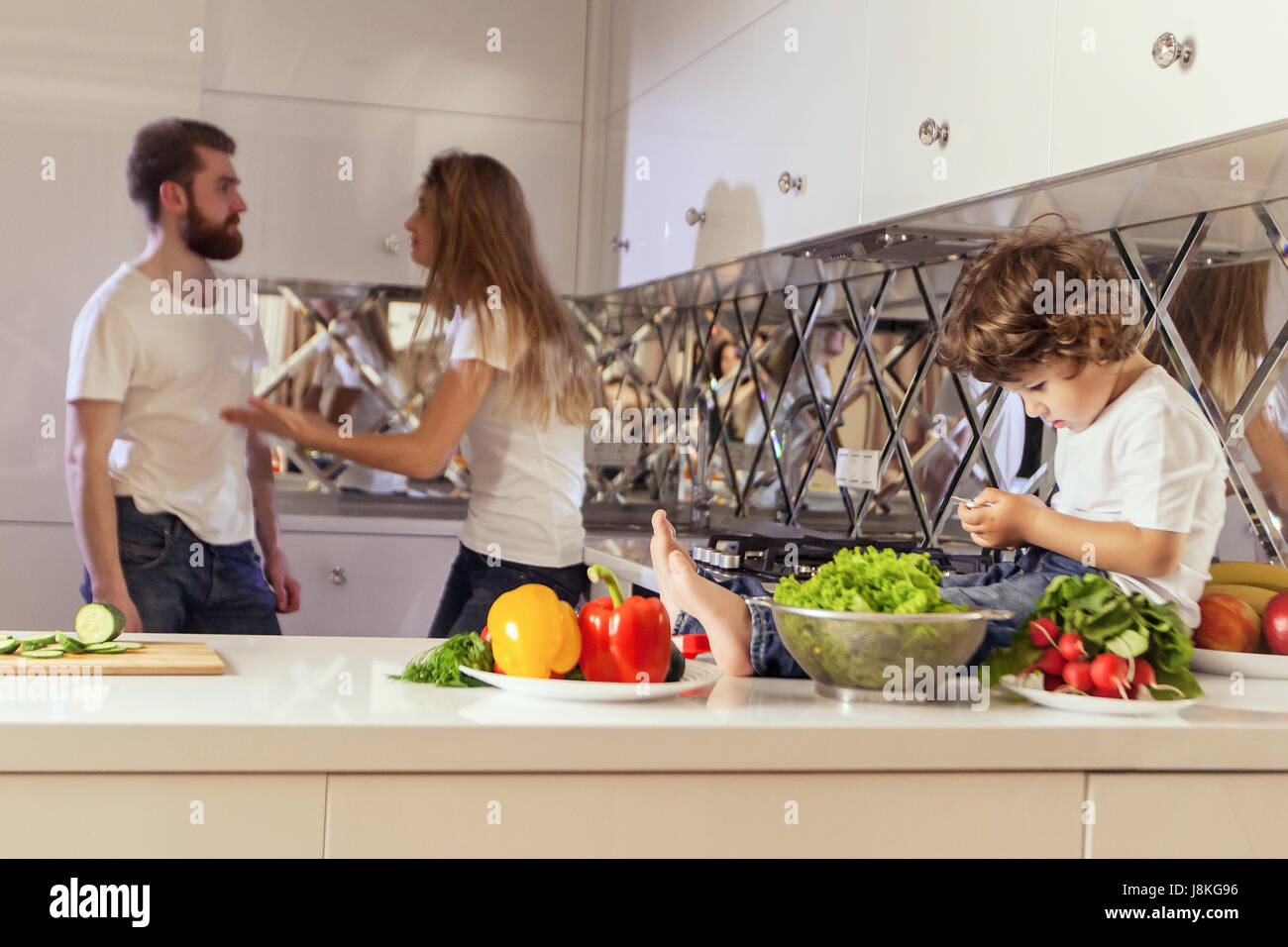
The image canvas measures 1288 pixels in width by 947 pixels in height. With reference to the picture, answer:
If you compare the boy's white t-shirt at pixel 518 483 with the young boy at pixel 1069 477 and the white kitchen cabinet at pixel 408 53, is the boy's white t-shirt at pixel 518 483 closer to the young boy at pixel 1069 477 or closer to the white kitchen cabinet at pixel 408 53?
the young boy at pixel 1069 477

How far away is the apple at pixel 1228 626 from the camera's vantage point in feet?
5.25

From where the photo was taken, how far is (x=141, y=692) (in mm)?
1192

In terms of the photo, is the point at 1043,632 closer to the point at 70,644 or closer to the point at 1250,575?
the point at 1250,575

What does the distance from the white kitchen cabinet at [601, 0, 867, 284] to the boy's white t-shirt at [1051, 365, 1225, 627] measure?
27.2 inches

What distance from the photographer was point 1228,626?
160cm

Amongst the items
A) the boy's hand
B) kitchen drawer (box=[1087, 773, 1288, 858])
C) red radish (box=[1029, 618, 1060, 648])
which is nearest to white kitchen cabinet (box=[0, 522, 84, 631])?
the boy's hand

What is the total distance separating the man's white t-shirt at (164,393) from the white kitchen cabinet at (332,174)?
31.8 inches

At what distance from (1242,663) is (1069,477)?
0.96ft

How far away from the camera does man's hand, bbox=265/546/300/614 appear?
2.63 metres

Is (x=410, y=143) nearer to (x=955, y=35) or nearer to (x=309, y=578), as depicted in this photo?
(x=309, y=578)

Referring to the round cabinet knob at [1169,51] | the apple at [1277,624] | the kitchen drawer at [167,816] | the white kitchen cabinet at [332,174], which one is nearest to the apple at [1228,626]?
the apple at [1277,624]
